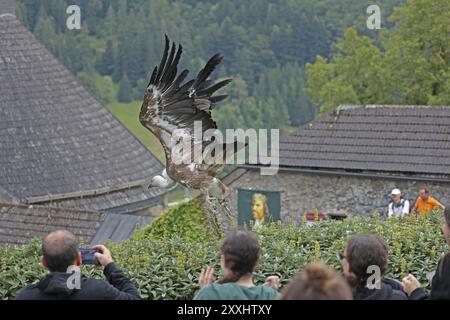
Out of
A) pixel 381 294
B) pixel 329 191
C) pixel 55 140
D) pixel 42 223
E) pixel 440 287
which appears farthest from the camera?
pixel 55 140

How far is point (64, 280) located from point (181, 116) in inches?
185

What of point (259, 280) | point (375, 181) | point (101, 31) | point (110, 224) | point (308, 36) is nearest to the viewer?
point (259, 280)

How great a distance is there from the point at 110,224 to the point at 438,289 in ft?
40.4

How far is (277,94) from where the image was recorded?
89.8m

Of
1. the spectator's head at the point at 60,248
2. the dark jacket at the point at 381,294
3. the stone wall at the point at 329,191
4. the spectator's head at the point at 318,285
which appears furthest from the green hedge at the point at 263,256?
the stone wall at the point at 329,191

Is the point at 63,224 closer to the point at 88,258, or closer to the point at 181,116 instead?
the point at 181,116

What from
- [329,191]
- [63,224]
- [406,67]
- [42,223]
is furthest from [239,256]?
[406,67]

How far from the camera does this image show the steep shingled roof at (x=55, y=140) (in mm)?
30641

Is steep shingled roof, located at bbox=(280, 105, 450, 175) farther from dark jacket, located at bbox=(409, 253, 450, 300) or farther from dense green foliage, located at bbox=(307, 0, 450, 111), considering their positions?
dark jacket, located at bbox=(409, 253, 450, 300)

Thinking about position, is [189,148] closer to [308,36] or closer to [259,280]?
[259,280]

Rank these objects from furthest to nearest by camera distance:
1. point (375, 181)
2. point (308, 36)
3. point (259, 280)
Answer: point (308, 36) < point (375, 181) < point (259, 280)

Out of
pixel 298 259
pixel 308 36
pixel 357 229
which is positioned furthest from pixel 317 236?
pixel 308 36

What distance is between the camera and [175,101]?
12.2m

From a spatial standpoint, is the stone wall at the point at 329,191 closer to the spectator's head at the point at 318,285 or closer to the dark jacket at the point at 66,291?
the dark jacket at the point at 66,291
